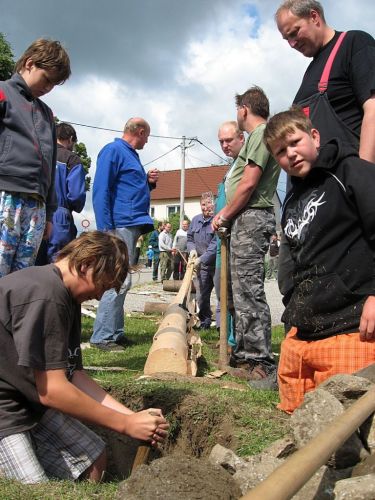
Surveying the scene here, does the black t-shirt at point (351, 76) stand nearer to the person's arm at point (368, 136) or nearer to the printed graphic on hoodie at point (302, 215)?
the person's arm at point (368, 136)

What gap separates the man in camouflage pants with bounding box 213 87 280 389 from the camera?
439 centimetres

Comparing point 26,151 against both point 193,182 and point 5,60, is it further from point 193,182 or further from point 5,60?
point 193,182

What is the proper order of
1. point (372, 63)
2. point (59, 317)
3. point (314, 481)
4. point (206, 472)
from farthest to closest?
point (372, 63)
point (59, 317)
point (206, 472)
point (314, 481)

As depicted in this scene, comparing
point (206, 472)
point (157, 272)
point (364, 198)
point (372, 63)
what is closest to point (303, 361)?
point (364, 198)

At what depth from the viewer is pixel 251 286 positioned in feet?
14.5

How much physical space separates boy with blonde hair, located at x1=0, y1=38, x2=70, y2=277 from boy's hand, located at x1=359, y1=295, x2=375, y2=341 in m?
2.11

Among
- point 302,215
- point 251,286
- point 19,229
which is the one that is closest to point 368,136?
point 302,215

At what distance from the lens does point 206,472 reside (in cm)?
222

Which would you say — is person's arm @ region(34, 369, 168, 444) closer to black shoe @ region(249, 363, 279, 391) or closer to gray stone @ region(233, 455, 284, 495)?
gray stone @ region(233, 455, 284, 495)

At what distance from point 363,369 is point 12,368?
1746mm

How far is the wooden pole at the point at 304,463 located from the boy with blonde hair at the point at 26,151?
7.55 ft

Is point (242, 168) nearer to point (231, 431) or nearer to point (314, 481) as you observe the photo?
point (231, 431)

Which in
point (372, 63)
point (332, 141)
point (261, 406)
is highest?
point (372, 63)

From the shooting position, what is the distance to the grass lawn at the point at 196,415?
2.39 metres
